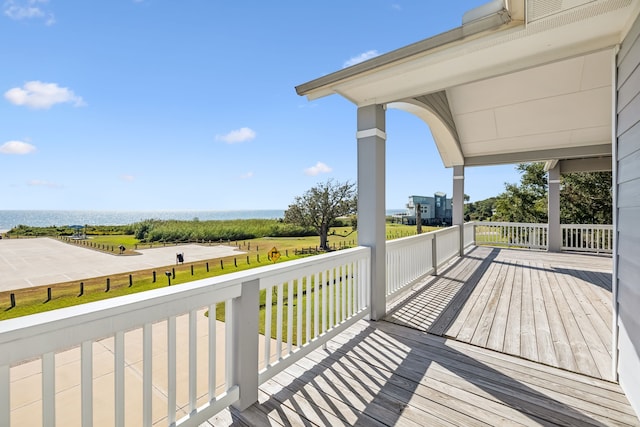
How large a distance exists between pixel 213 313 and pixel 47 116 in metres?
2.08

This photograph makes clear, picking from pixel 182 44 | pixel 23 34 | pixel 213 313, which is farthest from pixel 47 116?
pixel 213 313

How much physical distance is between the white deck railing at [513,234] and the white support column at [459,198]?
207cm

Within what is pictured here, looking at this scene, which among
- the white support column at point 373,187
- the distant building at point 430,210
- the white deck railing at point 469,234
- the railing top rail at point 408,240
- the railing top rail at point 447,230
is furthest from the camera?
the white deck railing at point 469,234

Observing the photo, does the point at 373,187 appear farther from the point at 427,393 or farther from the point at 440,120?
the point at 440,120

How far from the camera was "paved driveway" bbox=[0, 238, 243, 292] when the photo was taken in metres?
1.57

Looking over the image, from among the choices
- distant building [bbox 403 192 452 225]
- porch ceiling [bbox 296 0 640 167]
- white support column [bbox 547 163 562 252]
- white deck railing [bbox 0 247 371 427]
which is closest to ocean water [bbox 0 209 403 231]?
white deck railing [bbox 0 247 371 427]

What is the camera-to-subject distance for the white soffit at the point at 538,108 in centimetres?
423

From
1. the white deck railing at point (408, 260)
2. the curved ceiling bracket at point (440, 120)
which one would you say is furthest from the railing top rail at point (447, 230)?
the curved ceiling bracket at point (440, 120)

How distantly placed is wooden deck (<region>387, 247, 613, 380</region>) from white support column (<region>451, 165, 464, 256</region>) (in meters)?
1.48

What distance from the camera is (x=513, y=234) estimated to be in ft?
27.6

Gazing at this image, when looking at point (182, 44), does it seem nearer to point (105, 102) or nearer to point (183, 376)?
point (105, 102)

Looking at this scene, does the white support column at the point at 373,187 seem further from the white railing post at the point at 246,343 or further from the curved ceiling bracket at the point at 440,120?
the white railing post at the point at 246,343

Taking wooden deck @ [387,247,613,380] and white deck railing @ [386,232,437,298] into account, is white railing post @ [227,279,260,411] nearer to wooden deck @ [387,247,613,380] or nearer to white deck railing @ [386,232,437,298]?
wooden deck @ [387,247,613,380]

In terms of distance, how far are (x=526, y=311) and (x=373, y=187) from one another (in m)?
2.36
